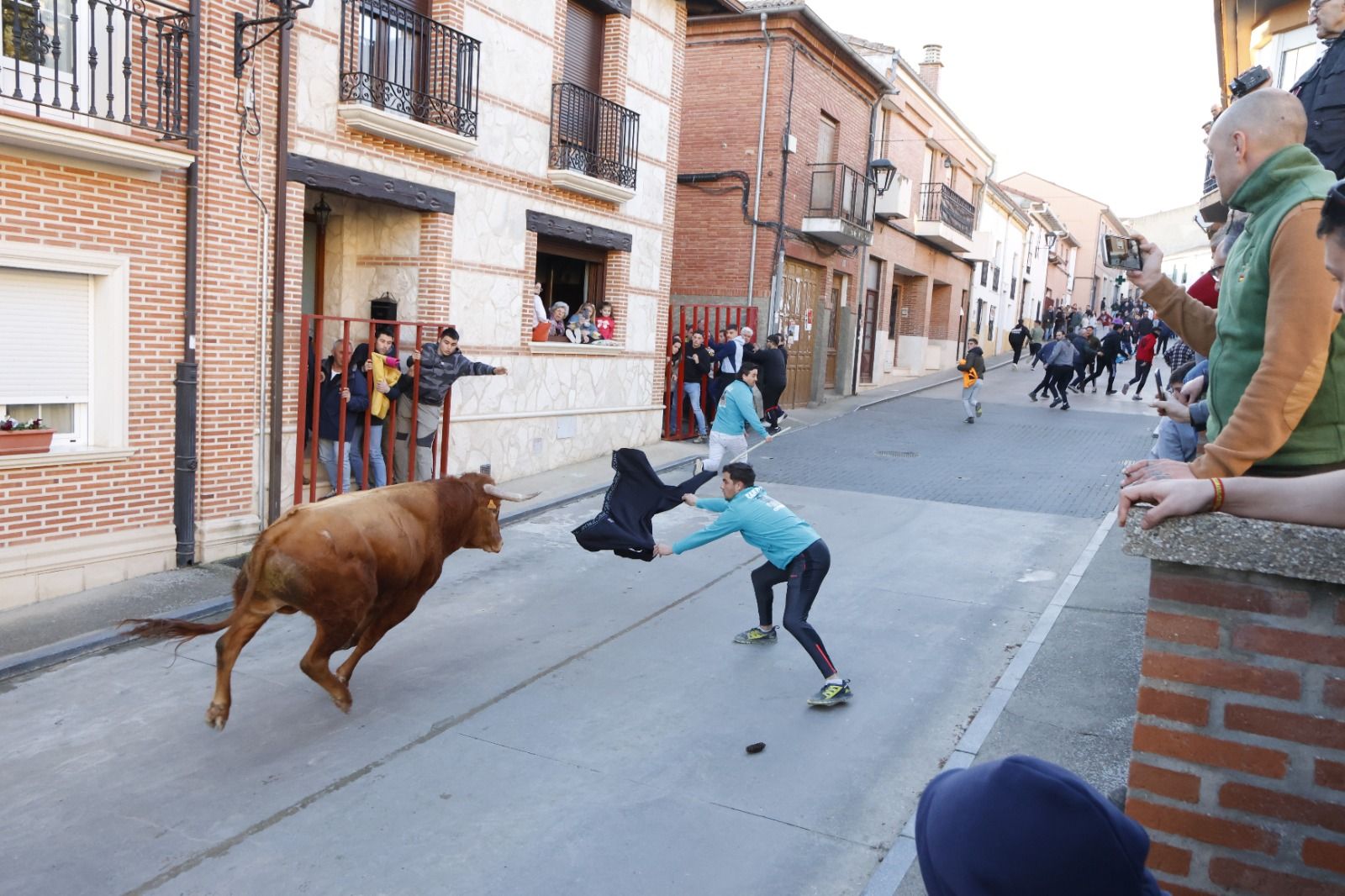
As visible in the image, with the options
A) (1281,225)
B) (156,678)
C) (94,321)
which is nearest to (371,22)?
(94,321)

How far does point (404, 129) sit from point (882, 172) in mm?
14164

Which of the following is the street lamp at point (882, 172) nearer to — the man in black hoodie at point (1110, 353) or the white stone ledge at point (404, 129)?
the man in black hoodie at point (1110, 353)

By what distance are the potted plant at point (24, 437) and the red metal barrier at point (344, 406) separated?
7.74 ft

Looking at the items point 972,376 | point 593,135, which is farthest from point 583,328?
point 972,376

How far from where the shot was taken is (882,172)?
2256 centimetres

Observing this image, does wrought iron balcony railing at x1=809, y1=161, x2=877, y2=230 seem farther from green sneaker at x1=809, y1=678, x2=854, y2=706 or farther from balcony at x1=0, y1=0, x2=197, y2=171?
green sneaker at x1=809, y1=678, x2=854, y2=706

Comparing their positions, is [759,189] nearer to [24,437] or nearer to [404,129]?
[404,129]

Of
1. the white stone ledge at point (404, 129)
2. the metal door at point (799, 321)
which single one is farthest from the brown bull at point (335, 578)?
the metal door at point (799, 321)

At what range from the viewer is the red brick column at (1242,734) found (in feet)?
7.33

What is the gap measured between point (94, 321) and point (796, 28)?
49.2 ft

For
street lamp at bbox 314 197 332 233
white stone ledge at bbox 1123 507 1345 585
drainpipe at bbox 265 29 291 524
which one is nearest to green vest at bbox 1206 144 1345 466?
white stone ledge at bbox 1123 507 1345 585

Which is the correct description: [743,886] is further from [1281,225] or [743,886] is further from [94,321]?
[94,321]

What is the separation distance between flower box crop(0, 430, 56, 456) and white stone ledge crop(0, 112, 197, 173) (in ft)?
7.18

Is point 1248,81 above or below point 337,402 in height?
above
